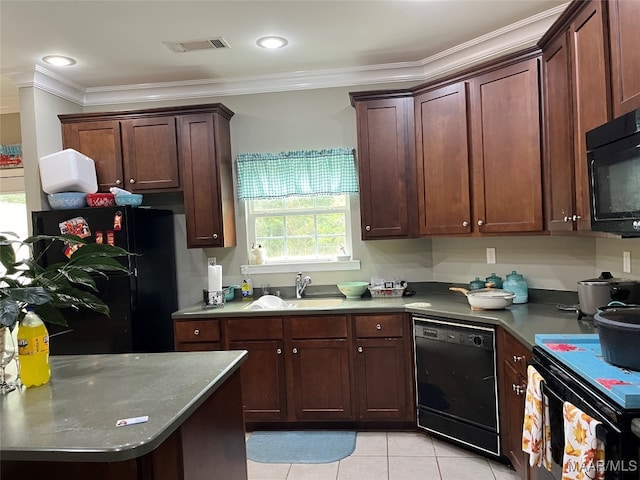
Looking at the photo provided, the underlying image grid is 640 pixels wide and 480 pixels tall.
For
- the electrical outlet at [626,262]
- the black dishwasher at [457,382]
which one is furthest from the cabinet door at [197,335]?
the electrical outlet at [626,262]

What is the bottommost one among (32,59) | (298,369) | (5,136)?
(298,369)

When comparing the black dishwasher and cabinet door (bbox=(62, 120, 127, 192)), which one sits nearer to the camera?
the black dishwasher

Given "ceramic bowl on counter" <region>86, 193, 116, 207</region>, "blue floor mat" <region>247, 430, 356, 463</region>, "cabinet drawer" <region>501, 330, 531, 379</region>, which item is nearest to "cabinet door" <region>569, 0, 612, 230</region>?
"cabinet drawer" <region>501, 330, 531, 379</region>

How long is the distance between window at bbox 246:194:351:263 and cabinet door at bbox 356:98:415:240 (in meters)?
0.47

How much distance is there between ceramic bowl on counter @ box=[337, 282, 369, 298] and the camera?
3.54 metres

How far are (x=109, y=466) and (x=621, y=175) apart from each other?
202 centimetres

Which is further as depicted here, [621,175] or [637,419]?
[621,175]

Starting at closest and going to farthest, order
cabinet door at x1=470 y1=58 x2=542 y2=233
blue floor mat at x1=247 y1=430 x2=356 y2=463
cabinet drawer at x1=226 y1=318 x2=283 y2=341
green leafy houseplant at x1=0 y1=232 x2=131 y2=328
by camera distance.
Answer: green leafy houseplant at x1=0 y1=232 x2=131 y2=328
cabinet door at x1=470 y1=58 x2=542 y2=233
blue floor mat at x1=247 y1=430 x2=356 y2=463
cabinet drawer at x1=226 y1=318 x2=283 y2=341

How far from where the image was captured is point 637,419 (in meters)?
1.27

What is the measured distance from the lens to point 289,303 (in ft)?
11.8

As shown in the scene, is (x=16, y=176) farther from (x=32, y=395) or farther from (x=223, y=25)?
(x=32, y=395)

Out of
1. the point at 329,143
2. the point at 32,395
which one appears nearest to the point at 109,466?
the point at 32,395

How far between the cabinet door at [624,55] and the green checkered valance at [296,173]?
203 cm

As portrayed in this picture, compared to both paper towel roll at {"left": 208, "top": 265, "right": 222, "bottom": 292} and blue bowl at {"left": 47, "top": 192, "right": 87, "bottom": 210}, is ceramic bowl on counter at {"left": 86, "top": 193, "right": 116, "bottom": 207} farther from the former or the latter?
paper towel roll at {"left": 208, "top": 265, "right": 222, "bottom": 292}
